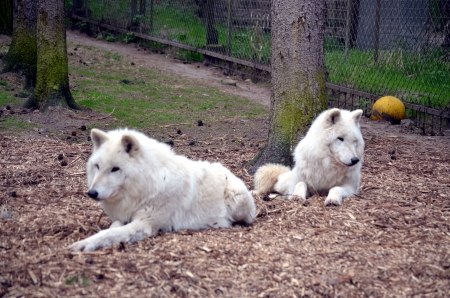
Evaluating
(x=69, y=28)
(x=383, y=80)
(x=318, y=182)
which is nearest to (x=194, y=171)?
(x=318, y=182)

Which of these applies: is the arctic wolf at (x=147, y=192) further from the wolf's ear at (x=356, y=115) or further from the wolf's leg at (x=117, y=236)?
the wolf's ear at (x=356, y=115)

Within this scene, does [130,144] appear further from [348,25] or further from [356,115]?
[348,25]

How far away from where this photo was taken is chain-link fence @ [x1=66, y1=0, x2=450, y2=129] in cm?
1023

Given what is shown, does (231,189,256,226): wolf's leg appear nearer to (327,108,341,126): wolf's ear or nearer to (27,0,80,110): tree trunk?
(327,108,341,126): wolf's ear

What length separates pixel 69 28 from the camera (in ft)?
66.7

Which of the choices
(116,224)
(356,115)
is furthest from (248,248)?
(356,115)

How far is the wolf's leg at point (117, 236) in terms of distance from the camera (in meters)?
4.13

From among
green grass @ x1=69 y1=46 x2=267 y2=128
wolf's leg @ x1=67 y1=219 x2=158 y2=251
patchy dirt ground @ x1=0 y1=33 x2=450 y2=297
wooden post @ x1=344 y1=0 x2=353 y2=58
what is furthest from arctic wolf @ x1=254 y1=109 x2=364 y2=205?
wooden post @ x1=344 y1=0 x2=353 y2=58

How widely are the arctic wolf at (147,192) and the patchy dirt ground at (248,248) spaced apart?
15cm

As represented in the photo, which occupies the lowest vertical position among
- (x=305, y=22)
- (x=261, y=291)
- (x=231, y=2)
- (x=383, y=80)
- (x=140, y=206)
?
(x=261, y=291)

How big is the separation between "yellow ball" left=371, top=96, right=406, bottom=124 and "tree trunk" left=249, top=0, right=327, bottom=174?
408cm

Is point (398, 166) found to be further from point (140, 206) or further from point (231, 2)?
point (231, 2)

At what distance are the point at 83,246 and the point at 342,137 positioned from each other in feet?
10.5

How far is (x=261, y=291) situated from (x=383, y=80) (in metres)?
8.40
